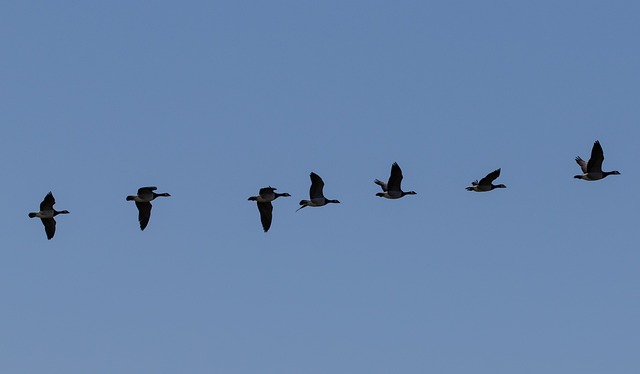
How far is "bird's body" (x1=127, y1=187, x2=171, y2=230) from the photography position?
125 meters

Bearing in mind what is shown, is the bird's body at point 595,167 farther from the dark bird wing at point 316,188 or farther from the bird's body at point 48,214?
the bird's body at point 48,214

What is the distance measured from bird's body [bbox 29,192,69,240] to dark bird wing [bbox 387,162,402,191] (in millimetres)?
17489

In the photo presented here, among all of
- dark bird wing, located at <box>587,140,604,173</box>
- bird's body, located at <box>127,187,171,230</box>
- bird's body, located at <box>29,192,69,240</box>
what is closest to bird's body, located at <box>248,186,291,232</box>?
bird's body, located at <box>127,187,171,230</box>

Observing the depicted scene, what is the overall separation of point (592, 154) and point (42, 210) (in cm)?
2843

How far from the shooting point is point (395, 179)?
127250 millimetres

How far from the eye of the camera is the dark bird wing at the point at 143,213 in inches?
4929

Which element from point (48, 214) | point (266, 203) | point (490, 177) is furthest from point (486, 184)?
point (48, 214)

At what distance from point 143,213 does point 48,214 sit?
5.00 meters

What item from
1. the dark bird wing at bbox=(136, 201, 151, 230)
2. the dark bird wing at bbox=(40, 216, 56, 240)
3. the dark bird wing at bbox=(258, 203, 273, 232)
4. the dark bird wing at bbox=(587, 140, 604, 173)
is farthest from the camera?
the dark bird wing at bbox=(40, 216, 56, 240)

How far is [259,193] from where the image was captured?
412 feet

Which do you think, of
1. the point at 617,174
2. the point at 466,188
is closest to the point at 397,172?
the point at 466,188

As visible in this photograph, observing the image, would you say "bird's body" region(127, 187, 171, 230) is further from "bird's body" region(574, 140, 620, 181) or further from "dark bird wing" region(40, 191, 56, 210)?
"bird's body" region(574, 140, 620, 181)

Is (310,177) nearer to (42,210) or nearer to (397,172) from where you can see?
(397,172)

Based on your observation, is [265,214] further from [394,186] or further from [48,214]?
[48,214]
